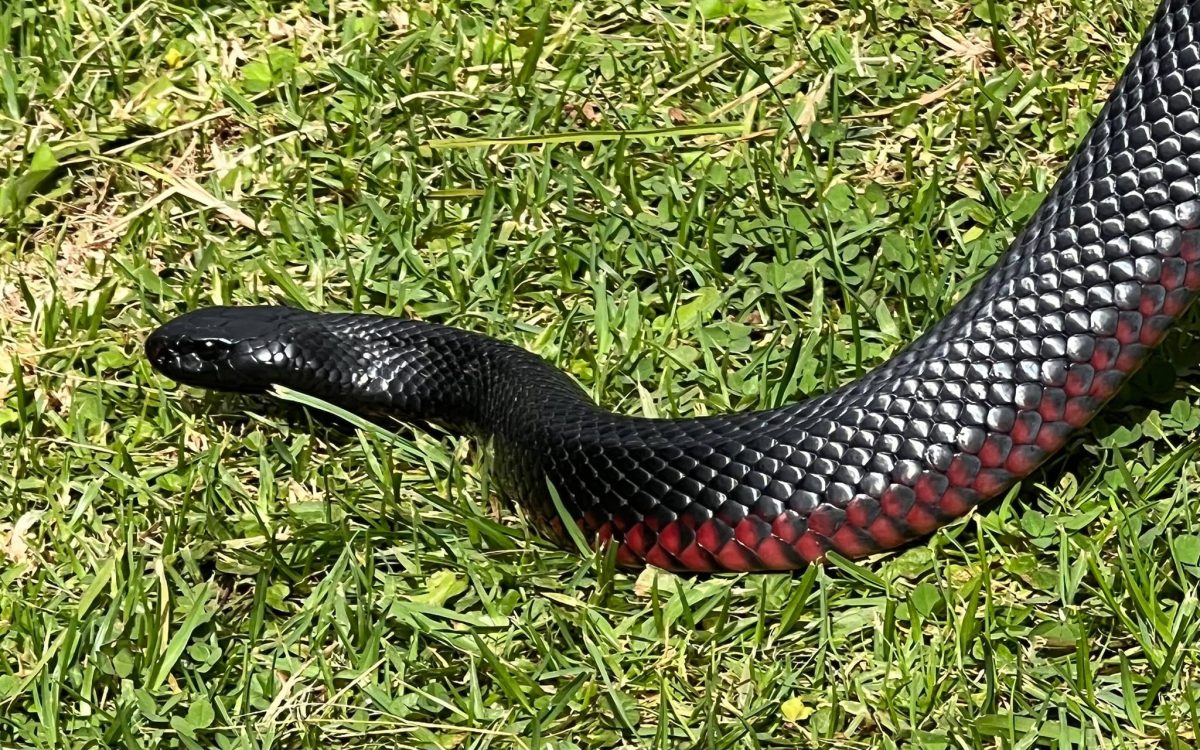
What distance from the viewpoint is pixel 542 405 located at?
372 cm

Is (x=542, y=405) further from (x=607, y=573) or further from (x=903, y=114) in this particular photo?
(x=903, y=114)

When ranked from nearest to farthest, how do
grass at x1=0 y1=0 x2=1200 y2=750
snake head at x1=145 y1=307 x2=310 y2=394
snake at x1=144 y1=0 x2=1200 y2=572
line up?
grass at x1=0 y1=0 x2=1200 y2=750 < snake at x1=144 y1=0 x2=1200 y2=572 < snake head at x1=145 y1=307 x2=310 y2=394

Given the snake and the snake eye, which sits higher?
the snake

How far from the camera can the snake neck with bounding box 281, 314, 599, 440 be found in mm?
3961

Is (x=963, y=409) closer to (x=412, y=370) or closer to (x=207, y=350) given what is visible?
(x=412, y=370)

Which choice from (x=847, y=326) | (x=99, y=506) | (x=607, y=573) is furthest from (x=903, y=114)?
(x=99, y=506)

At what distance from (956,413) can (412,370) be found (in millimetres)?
1398

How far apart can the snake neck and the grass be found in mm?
119

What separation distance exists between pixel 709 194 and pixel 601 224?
0.33 meters

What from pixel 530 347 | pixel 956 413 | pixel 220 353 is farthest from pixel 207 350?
pixel 956 413

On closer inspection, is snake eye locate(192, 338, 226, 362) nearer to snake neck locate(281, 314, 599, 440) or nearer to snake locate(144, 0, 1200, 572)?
snake neck locate(281, 314, 599, 440)

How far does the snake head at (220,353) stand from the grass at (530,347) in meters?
0.10

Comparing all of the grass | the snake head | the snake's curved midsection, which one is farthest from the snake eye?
the snake's curved midsection

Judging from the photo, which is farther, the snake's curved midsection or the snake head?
the snake head
